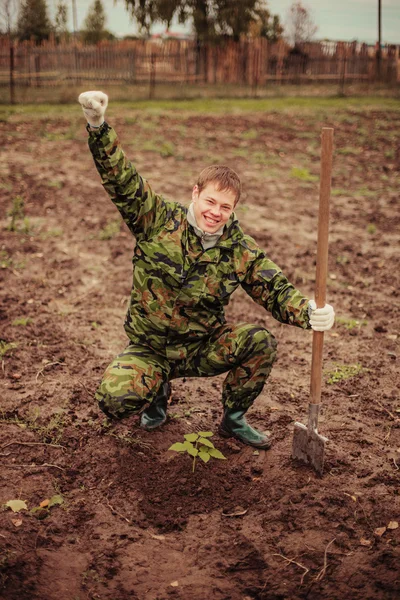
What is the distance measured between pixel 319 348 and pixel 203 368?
633 millimetres

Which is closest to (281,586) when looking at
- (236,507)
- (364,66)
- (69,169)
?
(236,507)

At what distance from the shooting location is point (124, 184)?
2.82 metres

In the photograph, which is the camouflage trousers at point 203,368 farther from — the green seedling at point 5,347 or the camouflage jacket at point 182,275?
the green seedling at point 5,347

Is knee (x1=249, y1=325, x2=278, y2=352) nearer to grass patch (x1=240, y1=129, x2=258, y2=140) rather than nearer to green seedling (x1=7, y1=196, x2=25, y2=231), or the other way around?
green seedling (x1=7, y1=196, x2=25, y2=231)

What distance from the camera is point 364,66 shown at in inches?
890

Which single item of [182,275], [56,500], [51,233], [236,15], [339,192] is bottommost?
[56,500]

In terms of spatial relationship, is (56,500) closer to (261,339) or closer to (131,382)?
(131,382)

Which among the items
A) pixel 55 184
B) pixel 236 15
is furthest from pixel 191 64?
pixel 55 184

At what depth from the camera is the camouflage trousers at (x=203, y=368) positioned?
293 cm

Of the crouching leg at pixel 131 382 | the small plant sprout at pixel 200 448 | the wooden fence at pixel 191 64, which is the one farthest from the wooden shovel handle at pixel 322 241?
the wooden fence at pixel 191 64

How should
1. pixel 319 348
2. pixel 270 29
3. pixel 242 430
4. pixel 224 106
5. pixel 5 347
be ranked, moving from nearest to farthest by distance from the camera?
1. pixel 319 348
2. pixel 242 430
3. pixel 5 347
4. pixel 224 106
5. pixel 270 29

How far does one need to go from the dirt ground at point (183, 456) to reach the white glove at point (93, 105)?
5.29 feet

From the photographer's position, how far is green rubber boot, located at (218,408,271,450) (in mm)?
3164

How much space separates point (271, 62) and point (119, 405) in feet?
69.3
